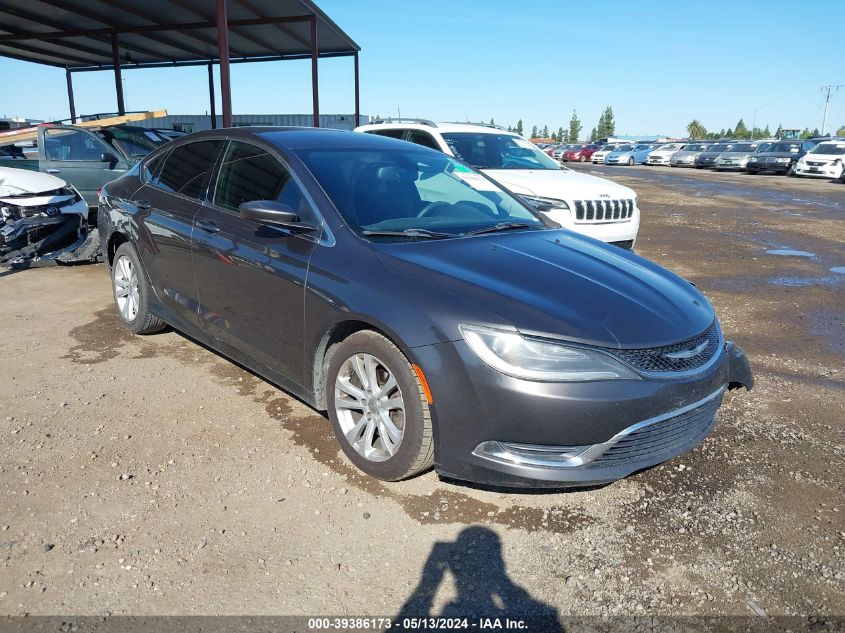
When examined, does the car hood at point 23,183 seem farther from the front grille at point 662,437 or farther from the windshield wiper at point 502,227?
the front grille at point 662,437

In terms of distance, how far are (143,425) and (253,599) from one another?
1711mm

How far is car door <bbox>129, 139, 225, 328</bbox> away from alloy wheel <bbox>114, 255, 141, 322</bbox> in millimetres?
329

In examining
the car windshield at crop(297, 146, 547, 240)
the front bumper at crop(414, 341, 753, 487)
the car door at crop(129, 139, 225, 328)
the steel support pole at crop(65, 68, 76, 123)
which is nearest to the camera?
the front bumper at crop(414, 341, 753, 487)

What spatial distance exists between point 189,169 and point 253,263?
1.28 m

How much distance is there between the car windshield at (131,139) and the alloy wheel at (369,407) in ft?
27.4

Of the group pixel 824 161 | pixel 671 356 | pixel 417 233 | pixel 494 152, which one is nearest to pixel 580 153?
pixel 824 161

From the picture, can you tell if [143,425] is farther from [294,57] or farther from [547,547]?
[294,57]

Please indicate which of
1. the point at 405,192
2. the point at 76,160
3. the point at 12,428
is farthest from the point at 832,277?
the point at 76,160

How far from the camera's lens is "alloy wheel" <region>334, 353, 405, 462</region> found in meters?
3.01

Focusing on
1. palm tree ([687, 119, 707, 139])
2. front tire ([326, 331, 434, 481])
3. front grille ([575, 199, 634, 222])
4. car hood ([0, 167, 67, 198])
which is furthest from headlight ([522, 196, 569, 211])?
palm tree ([687, 119, 707, 139])

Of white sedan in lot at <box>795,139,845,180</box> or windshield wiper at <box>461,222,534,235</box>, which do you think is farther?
white sedan in lot at <box>795,139,845,180</box>

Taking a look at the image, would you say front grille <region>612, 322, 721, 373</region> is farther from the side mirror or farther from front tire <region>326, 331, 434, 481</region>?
the side mirror

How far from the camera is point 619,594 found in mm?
2430

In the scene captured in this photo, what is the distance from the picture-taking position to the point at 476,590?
2443 mm
